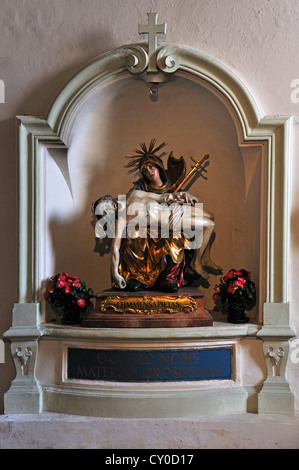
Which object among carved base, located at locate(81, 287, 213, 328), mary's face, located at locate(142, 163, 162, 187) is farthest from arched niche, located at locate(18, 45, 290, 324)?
carved base, located at locate(81, 287, 213, 328)

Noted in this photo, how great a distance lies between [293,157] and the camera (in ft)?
15.5

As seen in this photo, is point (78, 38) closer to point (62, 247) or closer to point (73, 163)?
point (73, 163)

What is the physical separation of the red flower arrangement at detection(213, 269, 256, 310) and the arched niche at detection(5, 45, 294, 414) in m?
0.10

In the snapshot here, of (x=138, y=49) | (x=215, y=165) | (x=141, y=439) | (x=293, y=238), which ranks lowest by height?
(x=141, y=439)

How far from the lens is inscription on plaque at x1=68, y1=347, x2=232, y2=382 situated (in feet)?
14.8

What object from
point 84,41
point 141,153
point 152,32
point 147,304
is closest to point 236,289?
point 147,304

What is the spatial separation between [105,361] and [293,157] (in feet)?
7.21

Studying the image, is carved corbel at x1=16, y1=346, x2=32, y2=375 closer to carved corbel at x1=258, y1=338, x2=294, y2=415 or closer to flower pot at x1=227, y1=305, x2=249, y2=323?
flower pot at x1=227, y1=305, x2=249, y2=323

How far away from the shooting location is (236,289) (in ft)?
15.4

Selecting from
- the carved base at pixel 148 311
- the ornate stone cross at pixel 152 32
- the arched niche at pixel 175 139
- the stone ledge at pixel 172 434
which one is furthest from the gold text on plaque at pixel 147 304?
the ornate stone cross at pixel 152 32

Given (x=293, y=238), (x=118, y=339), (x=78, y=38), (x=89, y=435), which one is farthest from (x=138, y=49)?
(x=89, y=435)

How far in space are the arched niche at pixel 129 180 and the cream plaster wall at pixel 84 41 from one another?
0.16 m

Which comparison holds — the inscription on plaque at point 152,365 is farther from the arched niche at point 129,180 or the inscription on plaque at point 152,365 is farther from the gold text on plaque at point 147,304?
the gold text on plaque at point 147,304

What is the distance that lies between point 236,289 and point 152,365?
0.90m
